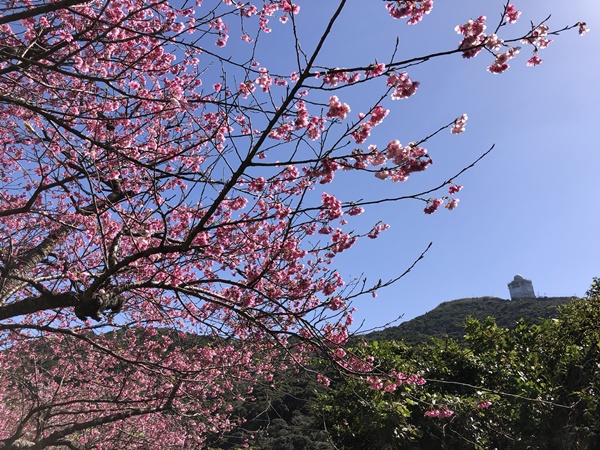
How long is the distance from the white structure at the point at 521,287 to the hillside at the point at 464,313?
35747mm

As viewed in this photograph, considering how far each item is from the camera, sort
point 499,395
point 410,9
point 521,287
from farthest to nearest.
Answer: point 521,287 → point 499,395 → point 410,9

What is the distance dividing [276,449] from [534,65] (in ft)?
79.6

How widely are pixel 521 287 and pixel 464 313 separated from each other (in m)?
48.7

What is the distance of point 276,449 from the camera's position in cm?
2344

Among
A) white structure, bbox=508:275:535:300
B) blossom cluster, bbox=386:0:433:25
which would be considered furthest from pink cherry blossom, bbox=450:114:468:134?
white structure, bbox=508:275:535:300

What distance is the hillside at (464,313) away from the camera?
44.0m

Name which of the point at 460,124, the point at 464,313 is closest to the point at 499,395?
Result: the point at 460,124

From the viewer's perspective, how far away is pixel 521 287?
302 ft

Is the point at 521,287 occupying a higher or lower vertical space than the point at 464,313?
higher

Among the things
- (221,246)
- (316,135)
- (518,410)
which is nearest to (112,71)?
(221,246)

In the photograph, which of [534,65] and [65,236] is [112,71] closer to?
[65,236]

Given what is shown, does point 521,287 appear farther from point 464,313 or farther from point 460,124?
point 460,124

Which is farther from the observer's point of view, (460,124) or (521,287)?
(521,287)

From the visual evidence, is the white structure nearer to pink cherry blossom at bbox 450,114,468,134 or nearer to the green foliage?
the green foliage
